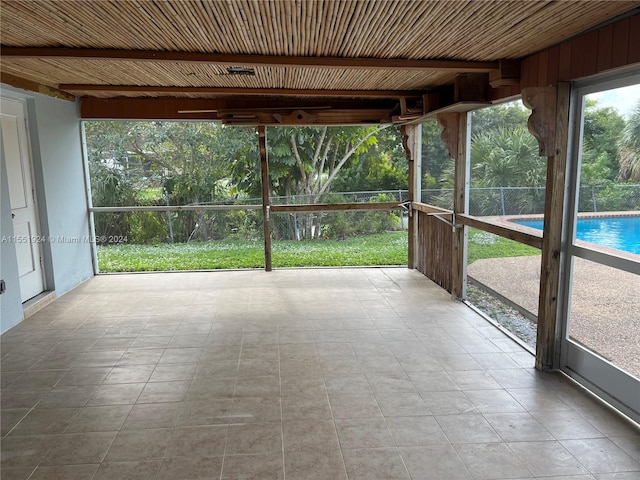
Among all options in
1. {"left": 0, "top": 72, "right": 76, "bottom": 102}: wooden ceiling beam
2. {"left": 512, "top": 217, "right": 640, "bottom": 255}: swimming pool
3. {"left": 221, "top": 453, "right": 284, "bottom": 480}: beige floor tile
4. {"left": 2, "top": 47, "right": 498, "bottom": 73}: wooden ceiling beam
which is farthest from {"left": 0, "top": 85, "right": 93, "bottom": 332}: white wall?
{"left": 512, "top": 217, "right": 640, "bottom": 255}: swimming pool

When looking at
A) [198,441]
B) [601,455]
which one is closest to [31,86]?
[198,441]

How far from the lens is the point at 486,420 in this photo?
2.67 metres

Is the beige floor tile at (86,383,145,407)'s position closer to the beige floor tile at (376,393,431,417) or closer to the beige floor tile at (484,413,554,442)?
the beige floor tile at (376,393,431,417)

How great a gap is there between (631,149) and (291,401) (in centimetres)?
251

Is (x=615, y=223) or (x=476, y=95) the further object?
(x=476, y=95)

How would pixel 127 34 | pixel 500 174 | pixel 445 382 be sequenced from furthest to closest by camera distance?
Answer: pixel 500 174
pixel 445 382
pixel 127 34

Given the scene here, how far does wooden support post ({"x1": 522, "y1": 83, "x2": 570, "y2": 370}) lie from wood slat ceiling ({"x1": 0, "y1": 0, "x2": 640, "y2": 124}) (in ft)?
1.21

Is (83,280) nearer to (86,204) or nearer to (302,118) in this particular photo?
(86,204)

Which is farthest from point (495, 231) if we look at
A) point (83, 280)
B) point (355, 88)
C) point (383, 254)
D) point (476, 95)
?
point (83, 280)

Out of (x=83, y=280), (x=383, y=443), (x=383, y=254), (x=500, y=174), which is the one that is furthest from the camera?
(x=383, y=254)

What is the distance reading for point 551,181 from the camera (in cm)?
311

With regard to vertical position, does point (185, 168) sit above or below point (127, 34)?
below

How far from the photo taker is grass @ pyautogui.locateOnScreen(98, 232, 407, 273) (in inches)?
289

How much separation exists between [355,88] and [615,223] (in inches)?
125
